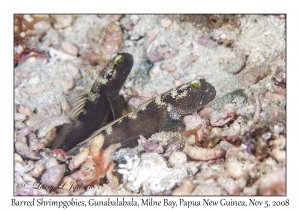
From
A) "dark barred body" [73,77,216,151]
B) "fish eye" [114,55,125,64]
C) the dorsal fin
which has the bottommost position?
"dark barred body" [73,77,216,151]

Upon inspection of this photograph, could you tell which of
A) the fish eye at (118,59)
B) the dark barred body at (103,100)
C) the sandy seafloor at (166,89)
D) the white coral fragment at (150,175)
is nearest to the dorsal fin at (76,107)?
the dark barred body at (103,100)

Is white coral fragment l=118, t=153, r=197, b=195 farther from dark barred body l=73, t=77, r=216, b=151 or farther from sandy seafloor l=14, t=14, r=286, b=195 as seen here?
dark barred body l=73, t=77, r=216, b=151

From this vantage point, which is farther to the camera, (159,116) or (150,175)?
(159,116)

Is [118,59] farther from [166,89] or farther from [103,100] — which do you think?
[166,89]

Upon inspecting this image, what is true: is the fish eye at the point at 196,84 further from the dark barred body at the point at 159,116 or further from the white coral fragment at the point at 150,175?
the white coral fragment at the point at 150,175

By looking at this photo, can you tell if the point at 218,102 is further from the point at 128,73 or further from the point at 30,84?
the point at 30,84

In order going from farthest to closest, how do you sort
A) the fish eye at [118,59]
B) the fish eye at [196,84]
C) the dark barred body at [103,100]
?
1. the fish eye at [118,59]
2. the dark barred body at [103,100]
3. the fish eye at [196,84]

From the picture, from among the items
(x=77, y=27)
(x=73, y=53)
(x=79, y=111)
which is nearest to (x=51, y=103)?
(x=79, y=111)

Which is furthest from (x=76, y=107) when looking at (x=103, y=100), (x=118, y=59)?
(x=118, y=59)

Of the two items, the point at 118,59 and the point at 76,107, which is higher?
the point at 118,59

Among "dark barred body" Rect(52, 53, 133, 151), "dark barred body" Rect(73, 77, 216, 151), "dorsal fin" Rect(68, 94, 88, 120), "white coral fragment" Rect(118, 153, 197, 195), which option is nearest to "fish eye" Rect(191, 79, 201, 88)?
"dark barred body" Rect(73, 77, 216, 151)
